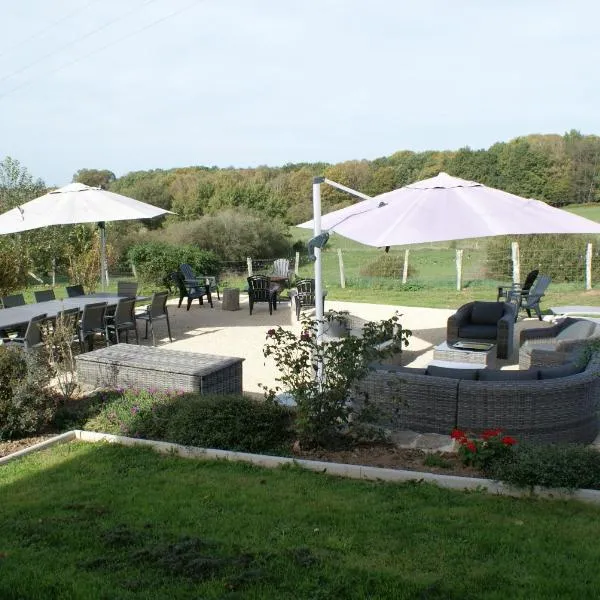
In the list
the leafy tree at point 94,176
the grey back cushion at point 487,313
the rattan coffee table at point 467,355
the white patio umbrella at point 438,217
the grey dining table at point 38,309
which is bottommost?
the rattan coffee table at point 467,355

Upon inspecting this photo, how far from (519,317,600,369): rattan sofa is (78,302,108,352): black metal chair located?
18.1ft

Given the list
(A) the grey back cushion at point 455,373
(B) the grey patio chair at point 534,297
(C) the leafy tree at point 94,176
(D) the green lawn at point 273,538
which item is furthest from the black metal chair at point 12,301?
(C) the leafy tree at point 94,176

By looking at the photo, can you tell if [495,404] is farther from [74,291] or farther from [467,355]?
[74,291]

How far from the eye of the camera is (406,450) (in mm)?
5074

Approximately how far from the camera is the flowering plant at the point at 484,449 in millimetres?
4488

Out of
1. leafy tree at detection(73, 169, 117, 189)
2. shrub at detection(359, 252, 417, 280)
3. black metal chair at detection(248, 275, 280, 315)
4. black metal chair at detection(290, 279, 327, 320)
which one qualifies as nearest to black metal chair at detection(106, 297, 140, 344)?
black metal chair at detection(290, 279, 327, 320)

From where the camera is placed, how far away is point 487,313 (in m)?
8.91

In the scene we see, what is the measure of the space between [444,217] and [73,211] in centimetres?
610

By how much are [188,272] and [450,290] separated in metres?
6.84

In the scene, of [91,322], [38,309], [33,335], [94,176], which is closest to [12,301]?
[38,309]

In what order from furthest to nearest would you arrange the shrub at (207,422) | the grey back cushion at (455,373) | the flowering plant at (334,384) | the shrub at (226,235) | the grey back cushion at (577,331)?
the shrub at (226,235)
the grey back cushion at (577,331)
the grey back cushion at (455,373)
the shrub at (207,422)
the flowering plant at (334,384)

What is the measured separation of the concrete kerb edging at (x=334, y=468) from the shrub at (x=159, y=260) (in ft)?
40.8

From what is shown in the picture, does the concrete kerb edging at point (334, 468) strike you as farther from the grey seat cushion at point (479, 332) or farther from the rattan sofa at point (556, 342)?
the grey seat cushion at point (479, 332)

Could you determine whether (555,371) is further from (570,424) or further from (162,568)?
(162,568)
